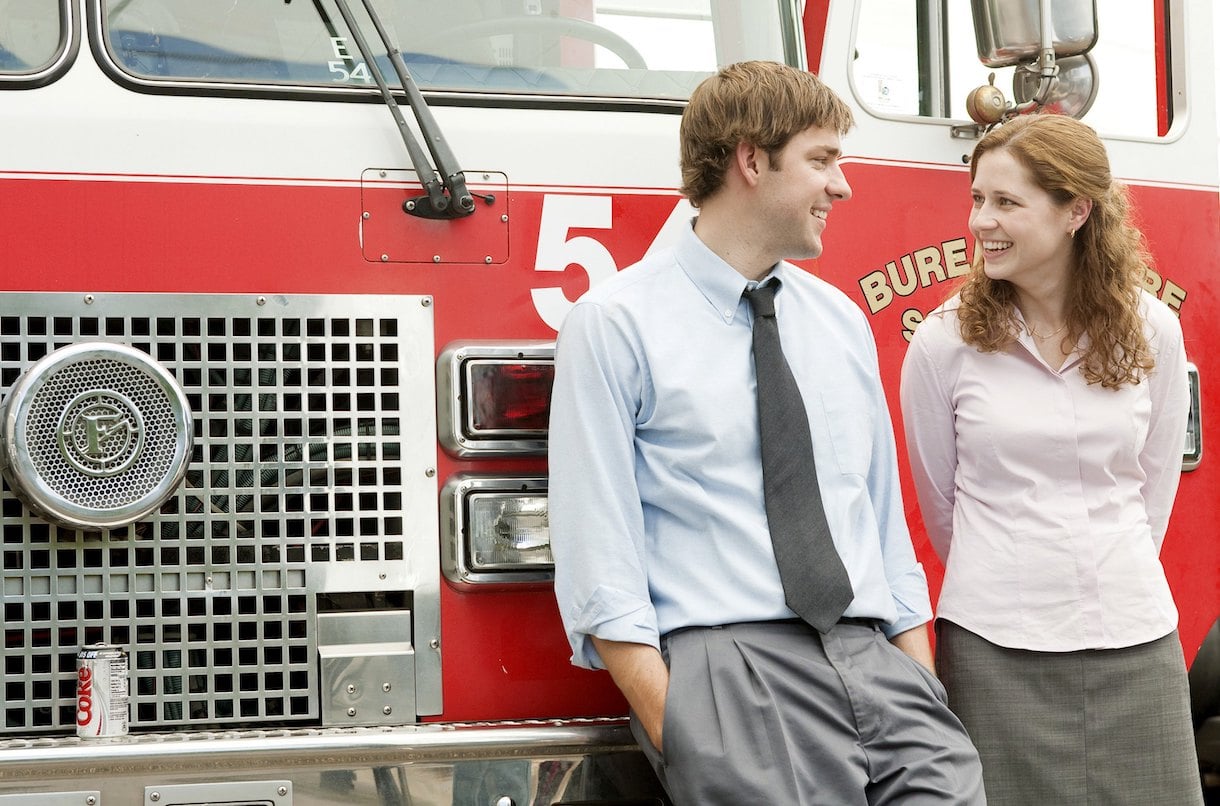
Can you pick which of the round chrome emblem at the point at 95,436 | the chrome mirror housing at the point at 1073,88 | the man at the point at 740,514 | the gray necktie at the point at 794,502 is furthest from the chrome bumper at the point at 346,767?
the chrome mirror housing at the point at 1073,88

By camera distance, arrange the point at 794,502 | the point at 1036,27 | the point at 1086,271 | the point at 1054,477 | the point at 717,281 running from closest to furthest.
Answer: the point at 794,502
the point at 717,281
the point at 1054,477
the point at 1086,271
the point at 1036,27

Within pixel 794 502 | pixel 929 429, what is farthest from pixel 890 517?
pixel 794 502

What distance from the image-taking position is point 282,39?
274 centimetres

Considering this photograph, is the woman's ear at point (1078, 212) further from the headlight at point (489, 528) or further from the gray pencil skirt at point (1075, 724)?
the headlight at point (489, 528)

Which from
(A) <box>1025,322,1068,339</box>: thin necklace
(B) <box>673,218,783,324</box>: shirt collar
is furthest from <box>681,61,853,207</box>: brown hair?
(A) <box>1025,322,1068,339</box>: thin necklace

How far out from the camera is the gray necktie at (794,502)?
237 cm

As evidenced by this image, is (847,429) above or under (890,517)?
above

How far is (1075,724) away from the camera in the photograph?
260cm

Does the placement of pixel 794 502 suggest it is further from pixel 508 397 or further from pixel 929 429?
pixel 508 397

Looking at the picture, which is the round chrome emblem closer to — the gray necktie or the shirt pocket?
the gray necktie

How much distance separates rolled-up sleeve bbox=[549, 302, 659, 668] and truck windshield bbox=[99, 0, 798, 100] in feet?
2.09

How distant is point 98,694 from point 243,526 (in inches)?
14.3

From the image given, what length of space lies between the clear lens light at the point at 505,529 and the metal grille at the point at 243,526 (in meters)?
0.09

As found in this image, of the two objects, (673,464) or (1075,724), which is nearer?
(673,464)
